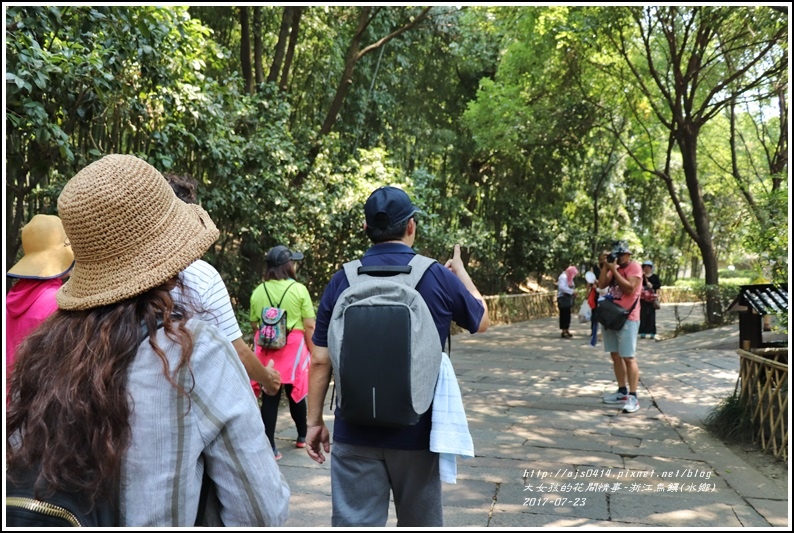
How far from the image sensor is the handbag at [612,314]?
698cm

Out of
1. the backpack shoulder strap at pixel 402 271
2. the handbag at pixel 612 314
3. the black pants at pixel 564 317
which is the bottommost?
the black pants at pixel 564 317

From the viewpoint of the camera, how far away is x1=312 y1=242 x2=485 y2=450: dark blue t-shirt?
2.73 m

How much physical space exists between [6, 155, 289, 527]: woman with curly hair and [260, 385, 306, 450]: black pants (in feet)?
10.9

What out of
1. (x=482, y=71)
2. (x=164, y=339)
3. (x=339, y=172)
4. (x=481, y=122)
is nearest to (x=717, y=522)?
(x=164, y=339)

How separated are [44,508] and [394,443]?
1.49 meters

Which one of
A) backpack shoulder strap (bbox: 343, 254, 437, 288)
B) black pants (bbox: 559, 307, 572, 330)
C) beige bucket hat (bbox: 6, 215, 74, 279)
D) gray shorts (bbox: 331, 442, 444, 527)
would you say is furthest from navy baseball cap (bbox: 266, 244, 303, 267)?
black pants (bbox: 559, 307, 572, 330)

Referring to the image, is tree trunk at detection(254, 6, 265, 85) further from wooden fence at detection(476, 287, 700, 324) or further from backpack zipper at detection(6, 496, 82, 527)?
backpack zipper at detection(6, 496, 82, 527)

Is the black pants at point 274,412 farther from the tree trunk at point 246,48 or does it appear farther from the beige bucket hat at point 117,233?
the tree trunk at point 246,48

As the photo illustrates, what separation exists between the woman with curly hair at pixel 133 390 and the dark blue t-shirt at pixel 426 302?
113 cm

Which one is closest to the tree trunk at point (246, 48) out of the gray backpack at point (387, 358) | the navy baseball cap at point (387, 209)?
the navy baseball cap at point (387, 209)

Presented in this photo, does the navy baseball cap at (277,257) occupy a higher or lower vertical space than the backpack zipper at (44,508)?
higher

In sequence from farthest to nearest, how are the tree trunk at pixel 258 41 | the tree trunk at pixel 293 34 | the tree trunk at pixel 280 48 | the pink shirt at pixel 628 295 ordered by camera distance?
the tree trunk at pixel 280 48, the tree trunk at pixel 258 41, the tree trunk at pixel 293 34, the pink shirt at pixel 628 295

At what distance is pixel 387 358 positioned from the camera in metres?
2.59

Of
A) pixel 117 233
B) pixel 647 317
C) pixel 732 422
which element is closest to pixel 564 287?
pixel 647 317
